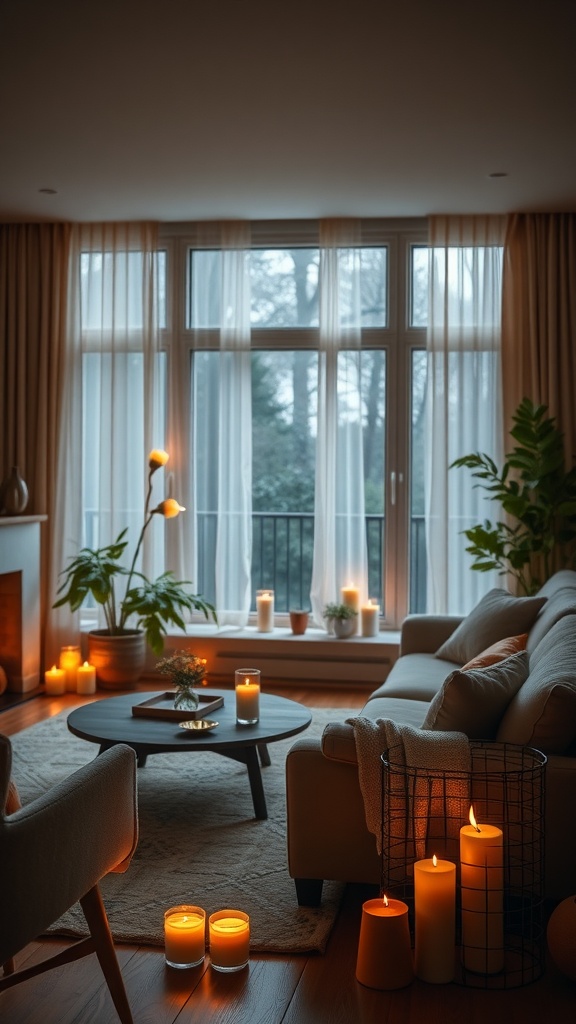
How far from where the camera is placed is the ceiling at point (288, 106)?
11.2 feet

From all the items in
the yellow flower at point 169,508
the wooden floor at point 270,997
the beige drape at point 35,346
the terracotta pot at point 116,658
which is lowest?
the wooden floor at point 270,997

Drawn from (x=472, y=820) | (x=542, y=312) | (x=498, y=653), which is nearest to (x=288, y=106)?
(x=542, y=312)

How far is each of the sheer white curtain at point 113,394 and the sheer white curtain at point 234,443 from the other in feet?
1.34

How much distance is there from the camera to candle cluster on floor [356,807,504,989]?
2.38m

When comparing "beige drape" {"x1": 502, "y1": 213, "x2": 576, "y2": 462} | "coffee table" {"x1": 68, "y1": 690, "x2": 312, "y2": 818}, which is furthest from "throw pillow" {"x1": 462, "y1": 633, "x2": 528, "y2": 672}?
"beige drape" {"x1": 502, "y1": 213, "x2": 576, "y2": 462}

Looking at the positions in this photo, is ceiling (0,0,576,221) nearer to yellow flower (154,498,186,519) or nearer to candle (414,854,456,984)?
yellow flower (154,498,186,519)

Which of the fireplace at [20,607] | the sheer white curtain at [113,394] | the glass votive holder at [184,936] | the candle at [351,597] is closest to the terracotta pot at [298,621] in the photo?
the candle at [351,597]

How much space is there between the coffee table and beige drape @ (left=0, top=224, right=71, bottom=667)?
8.62ft

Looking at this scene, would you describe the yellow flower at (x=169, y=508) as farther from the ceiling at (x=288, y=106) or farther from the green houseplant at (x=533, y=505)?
the ceiling at (x=288, y=106)

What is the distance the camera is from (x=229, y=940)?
2.47 metres

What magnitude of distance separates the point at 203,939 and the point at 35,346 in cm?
461

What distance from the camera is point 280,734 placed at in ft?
11.9

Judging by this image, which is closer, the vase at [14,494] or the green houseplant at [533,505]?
the green houseplant at [533,505]

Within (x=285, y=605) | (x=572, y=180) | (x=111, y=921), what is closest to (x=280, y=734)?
(x=111, y=921)
